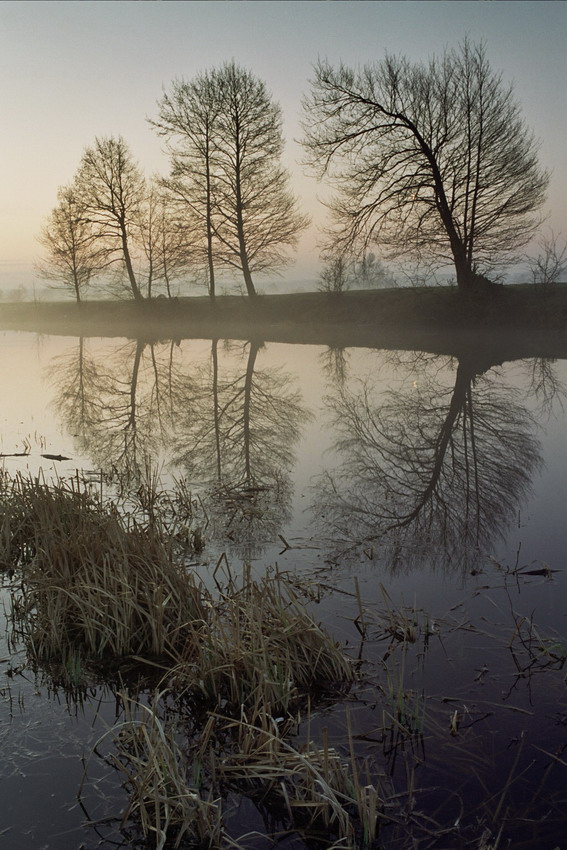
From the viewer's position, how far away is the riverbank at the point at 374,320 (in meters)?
23.9

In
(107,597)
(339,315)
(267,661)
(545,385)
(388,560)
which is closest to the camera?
(267,661)

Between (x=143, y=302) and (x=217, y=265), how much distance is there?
810 centimetres

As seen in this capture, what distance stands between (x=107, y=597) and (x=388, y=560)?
2.27 meters

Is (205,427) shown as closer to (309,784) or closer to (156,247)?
(309,784)

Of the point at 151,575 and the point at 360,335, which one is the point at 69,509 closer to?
the point at 151,575

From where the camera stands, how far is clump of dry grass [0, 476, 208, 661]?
4043 millimetres

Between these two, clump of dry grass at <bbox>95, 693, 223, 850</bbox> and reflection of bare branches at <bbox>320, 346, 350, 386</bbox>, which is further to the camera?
reflection of bare branches at <bbox>320, 346, 350, 386</bbox>

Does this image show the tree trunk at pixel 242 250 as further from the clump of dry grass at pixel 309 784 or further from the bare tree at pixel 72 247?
the clump of dry grass at pixel 309 784

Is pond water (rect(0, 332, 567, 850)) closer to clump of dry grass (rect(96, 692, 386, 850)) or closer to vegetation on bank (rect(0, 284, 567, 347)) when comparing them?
clump of dry grass (rect(96, 692, 386, 850))

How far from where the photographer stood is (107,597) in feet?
14.0

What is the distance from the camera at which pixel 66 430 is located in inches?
436

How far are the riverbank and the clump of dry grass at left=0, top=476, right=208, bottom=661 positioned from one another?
1700 cm

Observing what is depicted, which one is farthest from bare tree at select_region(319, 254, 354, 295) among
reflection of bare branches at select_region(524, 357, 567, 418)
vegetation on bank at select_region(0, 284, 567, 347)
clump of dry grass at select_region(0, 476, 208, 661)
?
clump of dry grass at select_region(0, 476, 208, 661)

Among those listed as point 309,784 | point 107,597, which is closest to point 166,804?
point 309,784
